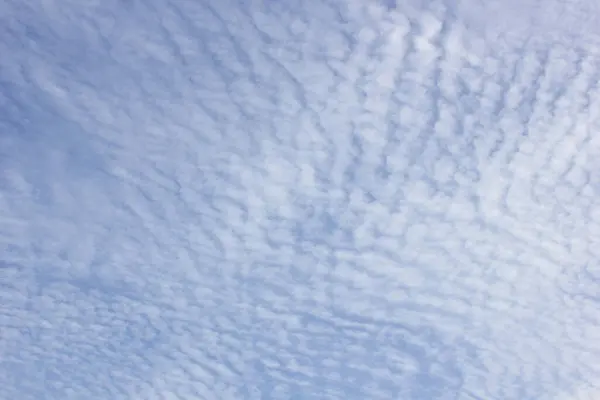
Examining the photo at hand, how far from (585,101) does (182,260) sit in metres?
7.16

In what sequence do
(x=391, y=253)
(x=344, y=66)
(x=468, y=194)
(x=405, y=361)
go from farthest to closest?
(x=405, y=361), (x=391, y=253), (x=468, y=194), (x=344, y=66)

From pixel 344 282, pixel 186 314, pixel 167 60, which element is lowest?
pixel 186 314

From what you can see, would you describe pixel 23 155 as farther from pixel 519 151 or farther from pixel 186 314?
pixel 519 151

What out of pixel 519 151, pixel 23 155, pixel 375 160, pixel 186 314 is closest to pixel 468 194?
pixel 519 151

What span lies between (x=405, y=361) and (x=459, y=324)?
1.59 metres

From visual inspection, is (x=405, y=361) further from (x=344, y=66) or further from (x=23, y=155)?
(x=23, y=155)

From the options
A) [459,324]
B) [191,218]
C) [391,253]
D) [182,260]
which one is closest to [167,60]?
[191,218]

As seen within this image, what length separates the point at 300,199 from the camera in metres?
10.1

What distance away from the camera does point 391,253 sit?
10.9 m

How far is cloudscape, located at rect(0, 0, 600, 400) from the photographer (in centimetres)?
816

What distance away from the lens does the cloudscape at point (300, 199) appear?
816cm

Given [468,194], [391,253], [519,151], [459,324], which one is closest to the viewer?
[519,151]

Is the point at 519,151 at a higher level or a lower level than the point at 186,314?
higher

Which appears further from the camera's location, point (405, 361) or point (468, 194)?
point (405, 361)
